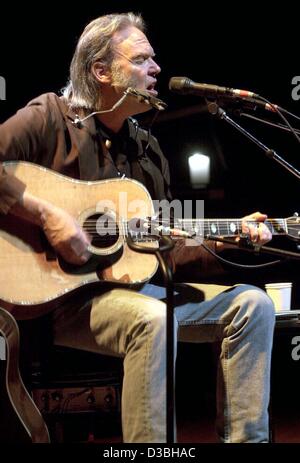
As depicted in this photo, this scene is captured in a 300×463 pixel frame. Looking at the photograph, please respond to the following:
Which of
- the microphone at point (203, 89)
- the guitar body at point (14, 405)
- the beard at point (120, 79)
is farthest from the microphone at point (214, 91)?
the guitar body at point (14, 405)

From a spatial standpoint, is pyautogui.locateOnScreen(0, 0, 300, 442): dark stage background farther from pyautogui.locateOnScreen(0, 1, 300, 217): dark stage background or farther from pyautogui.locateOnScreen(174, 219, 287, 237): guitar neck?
pyautogui.locateOnScreen(174, 219, 287, 237): guitar neck

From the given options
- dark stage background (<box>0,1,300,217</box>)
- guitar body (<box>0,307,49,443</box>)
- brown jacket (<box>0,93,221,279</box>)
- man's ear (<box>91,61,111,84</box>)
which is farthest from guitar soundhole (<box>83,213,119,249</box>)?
dark stage background (<box>0,1,300,217</box>)

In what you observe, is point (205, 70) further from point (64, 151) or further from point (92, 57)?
point (64, 151)

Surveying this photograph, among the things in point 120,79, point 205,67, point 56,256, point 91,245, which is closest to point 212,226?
point 91,245

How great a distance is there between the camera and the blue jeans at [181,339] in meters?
1.62

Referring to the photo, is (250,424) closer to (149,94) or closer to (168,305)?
(168,305)

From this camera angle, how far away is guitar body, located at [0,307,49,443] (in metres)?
1.86

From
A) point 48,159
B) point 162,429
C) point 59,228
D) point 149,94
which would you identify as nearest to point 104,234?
point 59,228

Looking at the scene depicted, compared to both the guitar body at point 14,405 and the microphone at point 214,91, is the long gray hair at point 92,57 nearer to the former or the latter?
the microphone at point 214,91

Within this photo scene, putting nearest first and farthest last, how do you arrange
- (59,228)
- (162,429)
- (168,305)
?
(168,305) → (162,429) → (59,228)

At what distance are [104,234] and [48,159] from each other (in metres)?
0.38

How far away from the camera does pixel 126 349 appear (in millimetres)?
1737

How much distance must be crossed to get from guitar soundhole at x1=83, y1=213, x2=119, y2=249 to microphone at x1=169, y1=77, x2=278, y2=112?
1.76ft

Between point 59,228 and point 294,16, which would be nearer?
point 59,228
